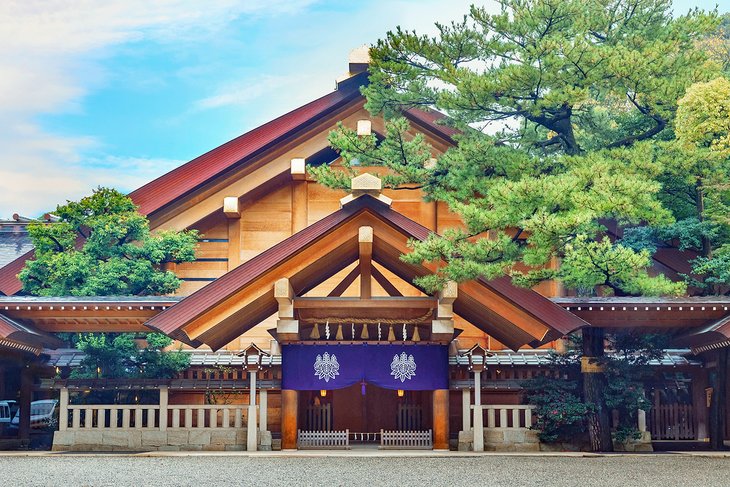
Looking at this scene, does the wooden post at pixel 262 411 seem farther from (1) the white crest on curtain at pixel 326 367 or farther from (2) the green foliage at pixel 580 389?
(2) the green foliage at pixel 580 389

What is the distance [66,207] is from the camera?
22.1 m

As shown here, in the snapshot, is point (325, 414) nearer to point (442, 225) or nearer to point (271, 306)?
point (271, 306)

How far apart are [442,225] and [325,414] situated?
5.69 metres

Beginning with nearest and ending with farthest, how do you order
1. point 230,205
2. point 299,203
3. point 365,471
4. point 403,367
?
point 365,471, point 403,367, point 230,205, point 299,203

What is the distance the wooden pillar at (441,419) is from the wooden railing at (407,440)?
1.30 feet

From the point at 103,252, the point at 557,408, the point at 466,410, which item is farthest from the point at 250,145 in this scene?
the point at 557,408

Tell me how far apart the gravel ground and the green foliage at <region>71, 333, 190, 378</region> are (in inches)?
131

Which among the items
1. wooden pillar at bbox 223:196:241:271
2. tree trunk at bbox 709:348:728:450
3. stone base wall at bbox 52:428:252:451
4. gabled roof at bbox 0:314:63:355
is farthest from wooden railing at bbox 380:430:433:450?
gabled roof at bbox 0:314:63:355

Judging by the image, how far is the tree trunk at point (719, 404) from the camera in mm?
21531

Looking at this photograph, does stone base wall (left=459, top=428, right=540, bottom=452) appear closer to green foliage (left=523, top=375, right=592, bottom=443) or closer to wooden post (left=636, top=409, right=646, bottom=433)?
green foliage (left=523, top=375, right=592, bottom=443)

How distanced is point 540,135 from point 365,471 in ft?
35.2

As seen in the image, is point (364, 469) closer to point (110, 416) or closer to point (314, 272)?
point (314, 272)

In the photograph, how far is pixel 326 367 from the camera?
2052 centimetres

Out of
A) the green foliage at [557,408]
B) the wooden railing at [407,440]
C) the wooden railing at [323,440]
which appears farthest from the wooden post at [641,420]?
the wooden railing at [323,440]
